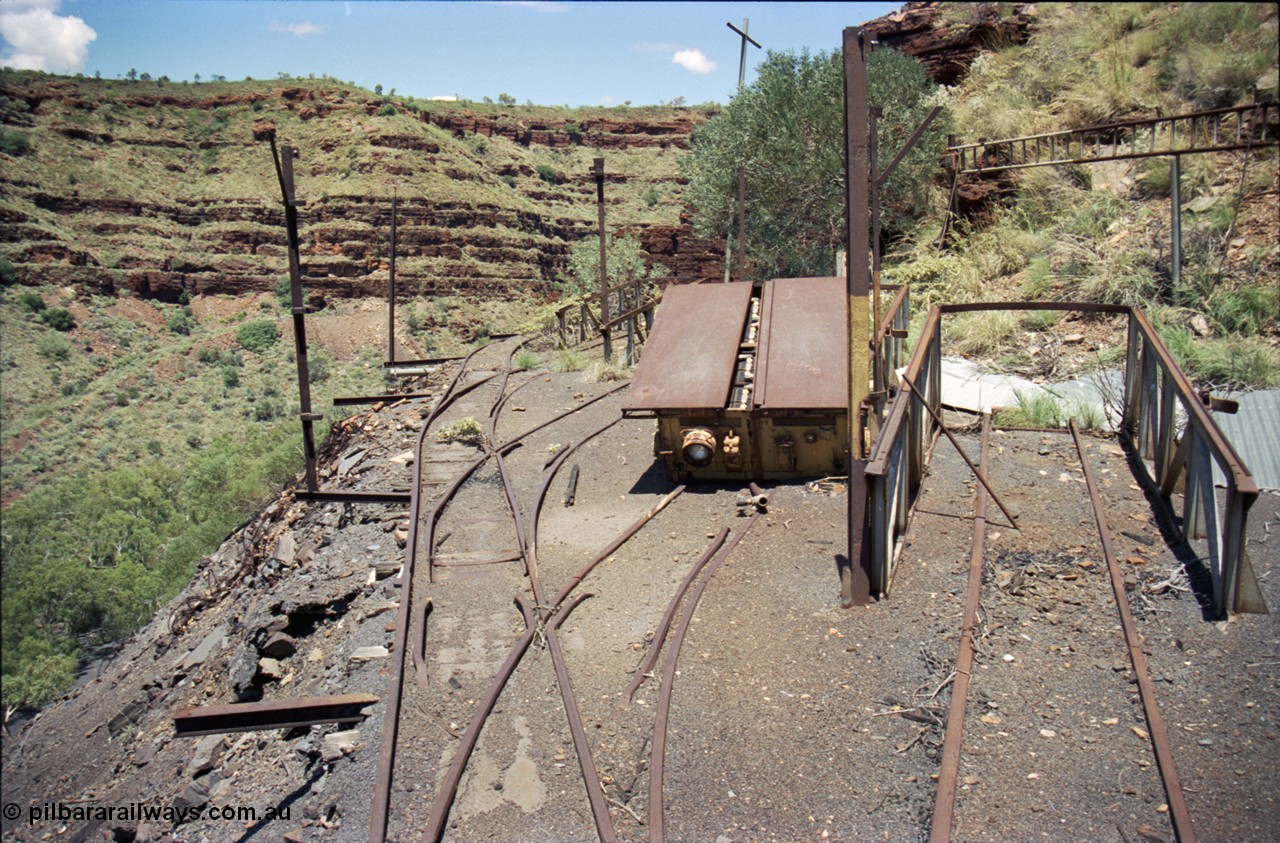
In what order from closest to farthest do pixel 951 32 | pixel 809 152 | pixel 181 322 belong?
pixel 809 152
pixel 951 32
pixel 181 322

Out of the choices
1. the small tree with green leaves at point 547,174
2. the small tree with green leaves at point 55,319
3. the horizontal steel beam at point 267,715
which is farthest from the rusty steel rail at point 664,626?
the small tree with green leaves at point 547,174

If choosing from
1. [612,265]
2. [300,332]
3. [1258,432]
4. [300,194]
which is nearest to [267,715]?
[300,332]

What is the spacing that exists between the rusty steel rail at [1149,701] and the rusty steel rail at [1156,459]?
0.58m

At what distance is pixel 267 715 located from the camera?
5.72 metres

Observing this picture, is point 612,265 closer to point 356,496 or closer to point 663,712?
point 356,496

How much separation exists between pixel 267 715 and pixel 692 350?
6.32m

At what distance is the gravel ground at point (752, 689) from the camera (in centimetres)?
463

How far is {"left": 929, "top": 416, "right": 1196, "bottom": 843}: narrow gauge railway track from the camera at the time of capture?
428 centimetres

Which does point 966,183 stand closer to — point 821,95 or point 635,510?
point 821,95

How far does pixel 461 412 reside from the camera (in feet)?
52.7

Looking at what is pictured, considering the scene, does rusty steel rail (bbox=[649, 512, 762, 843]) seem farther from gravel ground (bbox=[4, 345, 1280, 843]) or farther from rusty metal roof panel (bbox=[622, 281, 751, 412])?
rusty metal roof panel (bbox=[622, 281, 751, 412])

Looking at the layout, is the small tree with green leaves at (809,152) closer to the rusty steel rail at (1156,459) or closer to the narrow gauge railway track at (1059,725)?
the rusty steel rail at (1156,459)

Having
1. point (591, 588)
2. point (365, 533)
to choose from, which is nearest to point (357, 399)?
point (365, 533)

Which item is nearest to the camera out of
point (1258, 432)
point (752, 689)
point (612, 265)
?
point (752, 689)
